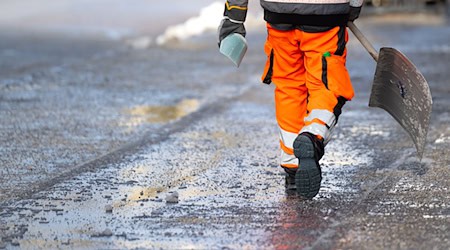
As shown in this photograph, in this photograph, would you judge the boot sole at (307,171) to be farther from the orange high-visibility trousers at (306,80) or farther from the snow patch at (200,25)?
the snow patch at (200,25)

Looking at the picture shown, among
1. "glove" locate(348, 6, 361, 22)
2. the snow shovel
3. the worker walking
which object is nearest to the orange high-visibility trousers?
the worker walking

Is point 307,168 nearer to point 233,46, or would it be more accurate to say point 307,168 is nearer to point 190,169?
point 233,46

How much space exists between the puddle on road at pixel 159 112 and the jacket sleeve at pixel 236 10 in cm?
240

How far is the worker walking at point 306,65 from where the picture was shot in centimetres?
548

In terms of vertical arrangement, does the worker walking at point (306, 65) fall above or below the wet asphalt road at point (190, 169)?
above

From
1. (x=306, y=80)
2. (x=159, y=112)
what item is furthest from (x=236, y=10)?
(x=159, y=112)

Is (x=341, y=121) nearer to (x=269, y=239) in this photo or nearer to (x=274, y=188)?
(x=274, y=188)

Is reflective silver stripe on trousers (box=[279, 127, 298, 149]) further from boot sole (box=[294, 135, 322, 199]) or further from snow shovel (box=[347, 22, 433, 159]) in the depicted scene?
snow shovel (box=[347, 22, 433, 159])

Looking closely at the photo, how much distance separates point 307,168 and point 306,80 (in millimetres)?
561

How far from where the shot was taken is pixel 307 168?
533cm

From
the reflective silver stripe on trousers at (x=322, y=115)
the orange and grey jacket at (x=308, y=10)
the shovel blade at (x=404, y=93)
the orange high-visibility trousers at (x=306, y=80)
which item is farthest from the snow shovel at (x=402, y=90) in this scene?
the reflective silver stripe on trousers at (x=322, y=115)

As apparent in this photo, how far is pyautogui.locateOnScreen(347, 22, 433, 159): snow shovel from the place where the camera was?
224 inches

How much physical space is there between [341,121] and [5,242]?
398 cm

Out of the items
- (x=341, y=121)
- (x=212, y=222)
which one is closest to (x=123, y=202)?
(x=212, y=222)
